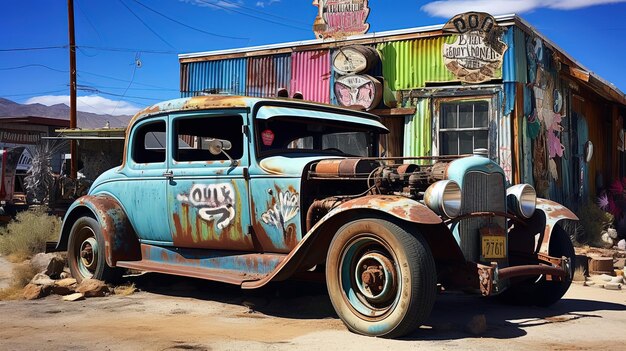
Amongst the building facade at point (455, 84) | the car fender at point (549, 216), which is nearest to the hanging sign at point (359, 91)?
the building facade at point (455, 84)

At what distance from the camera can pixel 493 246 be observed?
16.0 feet

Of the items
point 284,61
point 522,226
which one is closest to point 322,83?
point 284,61

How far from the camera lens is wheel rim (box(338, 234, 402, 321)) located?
14.4 ft

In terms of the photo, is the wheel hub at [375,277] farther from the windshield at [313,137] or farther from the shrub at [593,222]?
the shrub at [593,222]

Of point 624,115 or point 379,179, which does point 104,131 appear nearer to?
point 379,179

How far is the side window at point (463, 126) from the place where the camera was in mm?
10578

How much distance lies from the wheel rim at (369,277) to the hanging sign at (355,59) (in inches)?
282

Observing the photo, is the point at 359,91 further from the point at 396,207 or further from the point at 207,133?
the point at 396,207

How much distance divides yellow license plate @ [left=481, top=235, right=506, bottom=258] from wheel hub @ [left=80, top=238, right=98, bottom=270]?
3981 millimetres

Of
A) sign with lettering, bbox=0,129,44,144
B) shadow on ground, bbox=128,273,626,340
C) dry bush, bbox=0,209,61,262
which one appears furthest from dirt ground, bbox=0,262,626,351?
sign with lettering, bbox=0,129,44,144

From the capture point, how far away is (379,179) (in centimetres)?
491

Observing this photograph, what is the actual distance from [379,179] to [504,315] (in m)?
1.59

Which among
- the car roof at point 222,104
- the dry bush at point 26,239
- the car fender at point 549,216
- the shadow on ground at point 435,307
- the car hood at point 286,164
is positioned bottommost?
the shadow on ground at point 435,307

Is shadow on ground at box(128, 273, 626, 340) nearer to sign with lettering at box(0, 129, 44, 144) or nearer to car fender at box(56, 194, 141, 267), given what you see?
car fender at box(56, 194, 141, 267)
